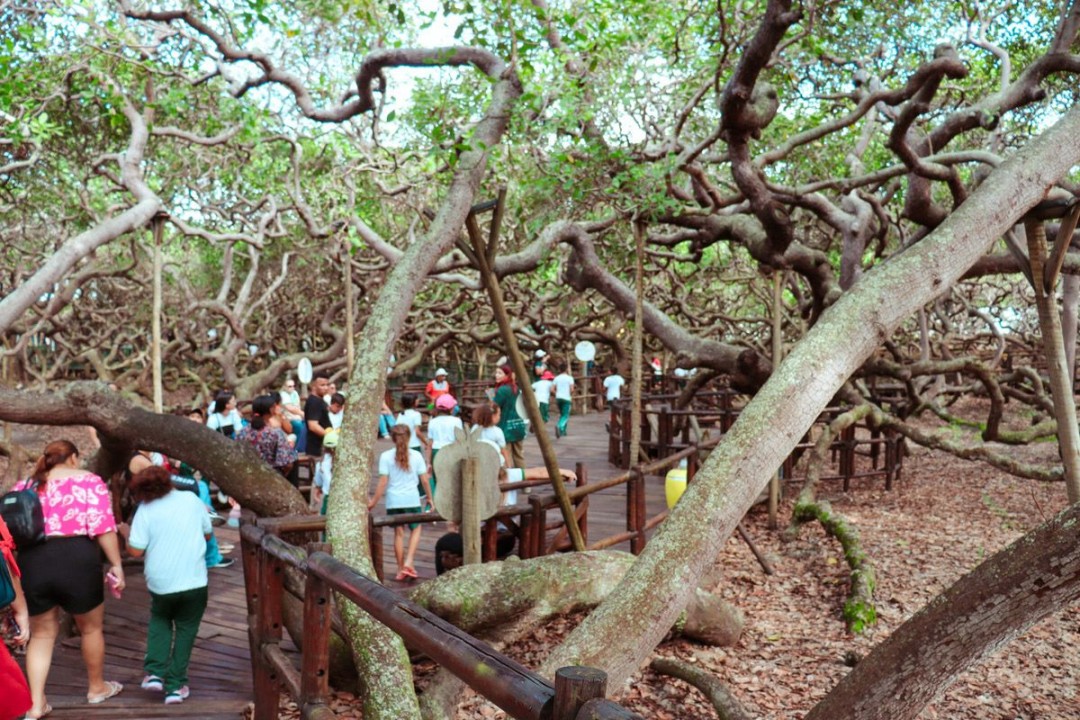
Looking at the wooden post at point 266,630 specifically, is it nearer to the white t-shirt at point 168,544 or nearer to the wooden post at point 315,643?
the wooden post at point 315,643

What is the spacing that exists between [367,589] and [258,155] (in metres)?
9.80

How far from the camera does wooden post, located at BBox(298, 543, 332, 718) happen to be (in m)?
3.28

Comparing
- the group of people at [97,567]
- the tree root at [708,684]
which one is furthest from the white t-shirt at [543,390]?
the group of people at [97,567]

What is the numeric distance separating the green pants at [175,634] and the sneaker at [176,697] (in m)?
0.02

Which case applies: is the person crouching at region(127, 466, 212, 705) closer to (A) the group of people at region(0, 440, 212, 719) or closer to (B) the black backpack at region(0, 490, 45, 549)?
(A) the group of people at region(0, 440, 212, 719)

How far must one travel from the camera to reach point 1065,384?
15.3 feet

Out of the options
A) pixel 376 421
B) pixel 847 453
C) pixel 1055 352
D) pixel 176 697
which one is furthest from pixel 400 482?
pixel 847 453

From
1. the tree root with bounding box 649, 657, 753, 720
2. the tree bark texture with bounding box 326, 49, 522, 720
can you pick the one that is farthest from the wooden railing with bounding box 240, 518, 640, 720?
the tree root with bounding box 649, 657, 753, 720

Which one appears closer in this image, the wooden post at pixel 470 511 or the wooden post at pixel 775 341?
the wooden post at pixel 470 511

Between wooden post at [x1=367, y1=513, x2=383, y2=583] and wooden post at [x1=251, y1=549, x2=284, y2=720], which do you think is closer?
wooden post at [x1=251, y1=549, x2=284, y2=720]

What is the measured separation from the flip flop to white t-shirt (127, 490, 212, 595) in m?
0.66

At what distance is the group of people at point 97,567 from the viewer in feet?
14.6

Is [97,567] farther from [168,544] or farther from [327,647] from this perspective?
[327,647]

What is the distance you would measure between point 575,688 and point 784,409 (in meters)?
1.93
